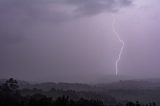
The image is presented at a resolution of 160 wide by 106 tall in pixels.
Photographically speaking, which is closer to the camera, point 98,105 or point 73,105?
point 73,105

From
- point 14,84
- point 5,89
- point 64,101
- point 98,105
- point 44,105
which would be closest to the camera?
point 44,105

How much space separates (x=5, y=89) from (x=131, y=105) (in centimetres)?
6158

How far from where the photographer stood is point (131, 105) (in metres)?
125

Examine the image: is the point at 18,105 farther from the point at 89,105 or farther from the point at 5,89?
the point at 5,89

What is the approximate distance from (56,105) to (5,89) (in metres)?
48.7

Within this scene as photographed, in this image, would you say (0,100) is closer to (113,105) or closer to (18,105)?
(18,105)

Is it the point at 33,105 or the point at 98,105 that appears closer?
the point at 33,105

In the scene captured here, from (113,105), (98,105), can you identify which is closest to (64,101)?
(98,105)

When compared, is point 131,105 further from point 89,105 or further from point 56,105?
point 56,105

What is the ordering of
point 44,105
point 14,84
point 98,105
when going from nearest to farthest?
point 44,105 < point 98,105 < point 14,84

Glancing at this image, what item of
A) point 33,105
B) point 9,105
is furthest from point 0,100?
point 33,105

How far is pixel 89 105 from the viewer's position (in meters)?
124

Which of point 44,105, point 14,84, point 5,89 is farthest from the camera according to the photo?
point 14,84

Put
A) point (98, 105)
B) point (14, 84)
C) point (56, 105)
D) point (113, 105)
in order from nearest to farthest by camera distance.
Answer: point (56, 105)
point (98, 105)
point (14, 84)
point (113, 105)
